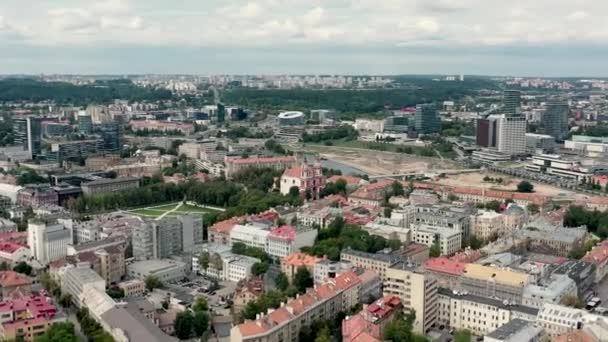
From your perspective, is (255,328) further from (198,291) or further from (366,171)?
(366,171)

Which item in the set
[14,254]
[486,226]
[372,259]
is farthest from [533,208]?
[14,254]

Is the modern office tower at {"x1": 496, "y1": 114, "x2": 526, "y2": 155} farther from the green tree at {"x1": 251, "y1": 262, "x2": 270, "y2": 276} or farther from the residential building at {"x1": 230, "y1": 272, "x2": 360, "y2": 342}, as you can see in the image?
the residential building at {"x1": 230, "y1": 272, "x2": 360, "y2": 342}

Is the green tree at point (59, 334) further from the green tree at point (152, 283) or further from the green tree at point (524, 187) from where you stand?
the green tree at point (524, 187)

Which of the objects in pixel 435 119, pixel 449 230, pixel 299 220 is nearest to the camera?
pixel 449 230

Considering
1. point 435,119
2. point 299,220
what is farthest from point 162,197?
point 435,119

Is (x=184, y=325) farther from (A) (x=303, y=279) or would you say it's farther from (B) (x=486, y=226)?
(B) (x=486, y=226)

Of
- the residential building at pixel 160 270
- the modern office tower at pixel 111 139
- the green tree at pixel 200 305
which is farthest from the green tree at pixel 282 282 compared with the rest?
the modern office tower at pixel 111 139

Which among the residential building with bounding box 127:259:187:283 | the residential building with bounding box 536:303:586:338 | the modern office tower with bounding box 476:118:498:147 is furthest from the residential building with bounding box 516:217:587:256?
the modern office tower with bounding box 476:118:498:147
